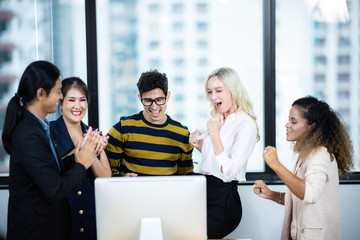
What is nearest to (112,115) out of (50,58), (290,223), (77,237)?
(50,58)

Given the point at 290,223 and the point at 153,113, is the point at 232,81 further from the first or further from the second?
the point at 290,223

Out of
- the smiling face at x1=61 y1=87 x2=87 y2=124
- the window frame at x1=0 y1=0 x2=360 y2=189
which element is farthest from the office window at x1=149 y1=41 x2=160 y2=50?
the smiling face at x1=61 y1=87 x2=87 y2=124

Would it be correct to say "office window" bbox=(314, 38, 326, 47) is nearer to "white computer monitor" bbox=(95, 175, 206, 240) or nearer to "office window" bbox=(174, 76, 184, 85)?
"office window" bbox=(174, 76, 184, 85)

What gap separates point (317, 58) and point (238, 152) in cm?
150

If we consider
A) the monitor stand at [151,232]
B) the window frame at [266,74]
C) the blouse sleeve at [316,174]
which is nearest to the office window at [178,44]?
the window frame at [266,74]

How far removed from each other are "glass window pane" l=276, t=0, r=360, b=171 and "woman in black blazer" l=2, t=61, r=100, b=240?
206cm

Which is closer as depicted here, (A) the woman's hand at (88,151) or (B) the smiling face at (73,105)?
(A) the woman's hand at (88,151)

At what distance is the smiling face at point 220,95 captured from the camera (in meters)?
2.12

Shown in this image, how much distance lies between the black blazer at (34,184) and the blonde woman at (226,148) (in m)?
0.83

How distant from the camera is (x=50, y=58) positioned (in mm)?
2975

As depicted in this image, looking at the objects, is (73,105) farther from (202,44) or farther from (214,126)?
(202,44)

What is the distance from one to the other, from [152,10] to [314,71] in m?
1.53

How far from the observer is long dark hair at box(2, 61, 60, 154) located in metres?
1.46

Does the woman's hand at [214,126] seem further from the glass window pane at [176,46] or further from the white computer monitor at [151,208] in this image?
the glass window pane at [176,46]
